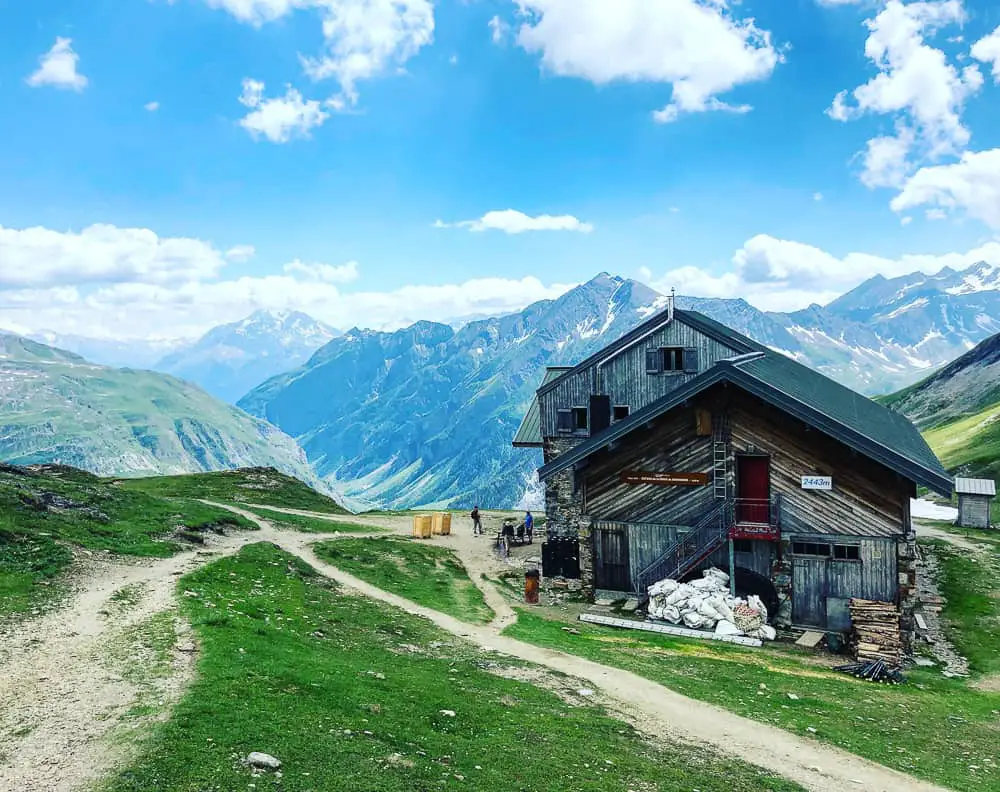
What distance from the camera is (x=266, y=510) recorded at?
6512 cm

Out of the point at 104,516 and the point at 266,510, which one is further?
the point at 266,510

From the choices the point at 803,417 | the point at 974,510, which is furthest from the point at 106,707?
the point at 974,510

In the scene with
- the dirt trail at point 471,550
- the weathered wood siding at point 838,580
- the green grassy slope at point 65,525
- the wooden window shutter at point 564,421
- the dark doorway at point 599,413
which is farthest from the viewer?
the wooden window shutter at point 564,421

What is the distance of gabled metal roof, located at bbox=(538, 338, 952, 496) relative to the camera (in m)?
31.8

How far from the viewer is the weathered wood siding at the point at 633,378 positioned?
53.4 metres

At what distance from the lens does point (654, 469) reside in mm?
38000

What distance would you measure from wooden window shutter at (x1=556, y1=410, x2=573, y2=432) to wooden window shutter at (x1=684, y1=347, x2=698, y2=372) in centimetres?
1005

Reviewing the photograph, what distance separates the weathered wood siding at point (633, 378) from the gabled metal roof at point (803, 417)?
→ 10.4 m

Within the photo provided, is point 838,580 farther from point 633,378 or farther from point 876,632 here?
point 633,378

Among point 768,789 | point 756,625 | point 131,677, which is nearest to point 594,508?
point 756,625

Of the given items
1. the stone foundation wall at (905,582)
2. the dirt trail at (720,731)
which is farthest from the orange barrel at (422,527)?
the stone foundation wall at (905,582)

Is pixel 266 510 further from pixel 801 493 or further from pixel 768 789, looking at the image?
pixel 768 789

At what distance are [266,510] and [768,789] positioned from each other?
56339 mm

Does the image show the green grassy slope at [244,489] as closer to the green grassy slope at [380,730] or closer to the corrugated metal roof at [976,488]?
the green grassy slope at [380,730]
